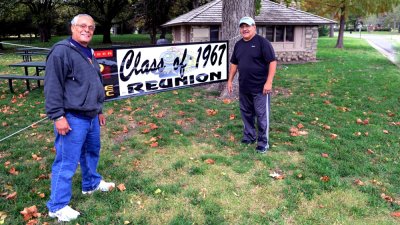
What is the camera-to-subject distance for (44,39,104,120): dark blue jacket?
298 cm

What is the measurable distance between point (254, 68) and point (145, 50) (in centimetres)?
164

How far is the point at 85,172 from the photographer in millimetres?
3801

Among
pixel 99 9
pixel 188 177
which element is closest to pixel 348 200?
pixel 188 177

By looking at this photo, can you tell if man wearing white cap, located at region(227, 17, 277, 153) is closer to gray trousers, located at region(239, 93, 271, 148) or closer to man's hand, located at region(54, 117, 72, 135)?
gray trousers, located at region(239, 93, 271, 148)

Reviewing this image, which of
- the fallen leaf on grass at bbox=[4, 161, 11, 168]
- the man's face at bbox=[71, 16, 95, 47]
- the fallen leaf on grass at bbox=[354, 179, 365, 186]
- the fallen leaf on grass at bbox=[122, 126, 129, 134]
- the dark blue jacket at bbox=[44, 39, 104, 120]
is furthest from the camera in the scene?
the fallen leaf on grass at bbox=[122, 126, 129, 134]

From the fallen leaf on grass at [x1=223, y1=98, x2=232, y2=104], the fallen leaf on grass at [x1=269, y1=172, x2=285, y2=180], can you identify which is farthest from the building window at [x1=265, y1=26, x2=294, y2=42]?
the fallen leaf on grass at [x1=269, y1=172, x2=285, y2=180]

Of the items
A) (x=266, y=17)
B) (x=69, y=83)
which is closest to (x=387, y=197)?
(x=69, y=83)

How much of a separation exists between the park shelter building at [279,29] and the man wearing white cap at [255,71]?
1292cm

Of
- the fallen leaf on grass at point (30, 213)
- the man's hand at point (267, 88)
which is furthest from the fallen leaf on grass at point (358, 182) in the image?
the fallen leaf on grass at point (30, 213)

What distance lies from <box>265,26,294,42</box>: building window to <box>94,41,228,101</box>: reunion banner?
43.6 ft

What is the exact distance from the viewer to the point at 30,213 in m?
3.48

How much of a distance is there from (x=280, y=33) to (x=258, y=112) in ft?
48.7

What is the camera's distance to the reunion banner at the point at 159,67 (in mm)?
4938

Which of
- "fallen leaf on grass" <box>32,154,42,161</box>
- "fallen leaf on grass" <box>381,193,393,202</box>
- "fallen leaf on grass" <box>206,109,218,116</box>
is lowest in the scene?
"fallen leaf on grass" <box>381,193,393,202</box>
